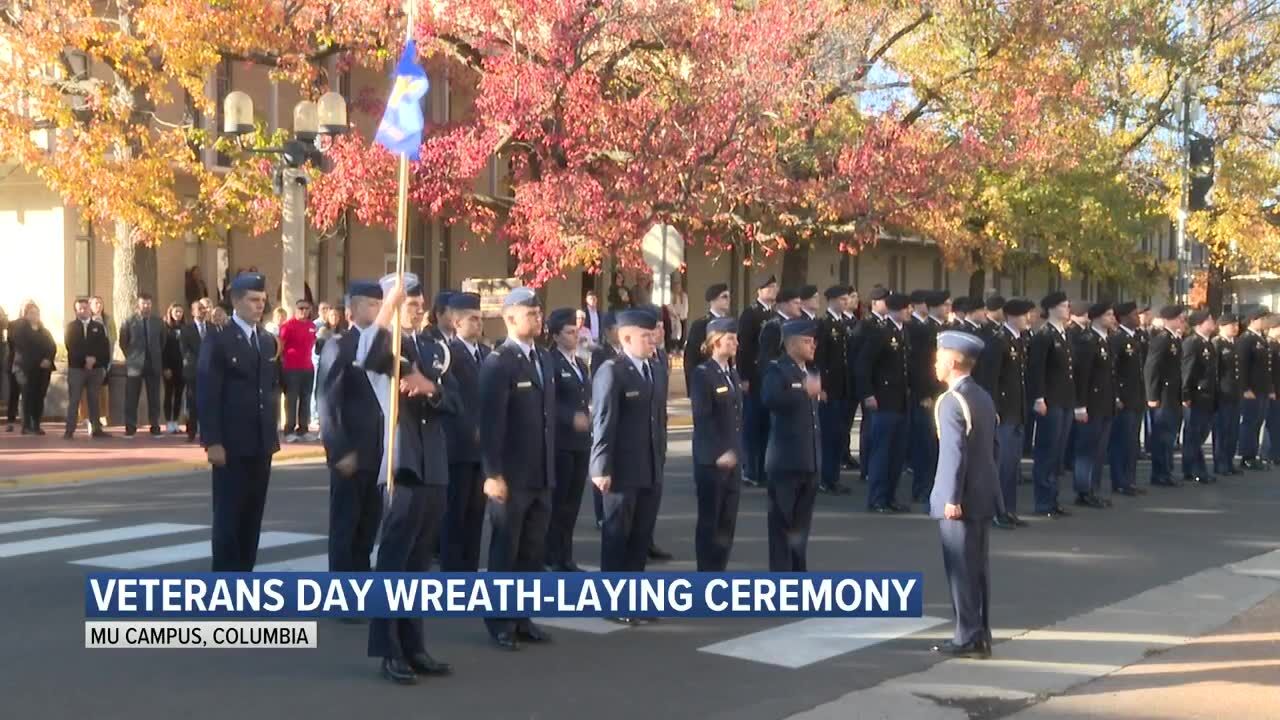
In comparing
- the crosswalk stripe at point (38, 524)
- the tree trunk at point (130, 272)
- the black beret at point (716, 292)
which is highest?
the tree trunk at point (130, 272)

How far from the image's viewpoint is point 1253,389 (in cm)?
2111

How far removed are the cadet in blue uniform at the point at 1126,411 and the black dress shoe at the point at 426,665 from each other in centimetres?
1086

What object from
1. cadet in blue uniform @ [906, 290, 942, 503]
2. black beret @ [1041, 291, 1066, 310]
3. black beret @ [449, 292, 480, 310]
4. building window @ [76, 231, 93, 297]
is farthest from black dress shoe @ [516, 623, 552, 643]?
building window @ [76, 231, 93, 297]

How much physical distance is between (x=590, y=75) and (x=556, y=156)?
1.50 metres

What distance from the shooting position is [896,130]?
2838 cm

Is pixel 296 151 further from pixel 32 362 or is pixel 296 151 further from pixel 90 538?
pixel 90 538

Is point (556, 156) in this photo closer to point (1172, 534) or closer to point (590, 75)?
point (590, 75)

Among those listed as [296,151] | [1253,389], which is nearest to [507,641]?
[296,151]

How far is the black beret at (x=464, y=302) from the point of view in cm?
979

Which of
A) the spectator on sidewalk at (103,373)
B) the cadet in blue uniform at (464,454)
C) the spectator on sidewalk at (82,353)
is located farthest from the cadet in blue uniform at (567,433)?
the spectator on sidewalk at (103,373)

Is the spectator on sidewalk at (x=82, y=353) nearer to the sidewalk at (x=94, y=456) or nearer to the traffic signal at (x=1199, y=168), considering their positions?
the sidewalk at (x=94, y=456)

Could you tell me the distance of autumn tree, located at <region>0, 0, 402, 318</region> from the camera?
874 inches

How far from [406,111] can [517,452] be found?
2.02 metres

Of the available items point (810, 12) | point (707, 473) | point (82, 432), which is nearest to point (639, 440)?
point (707, 473)
